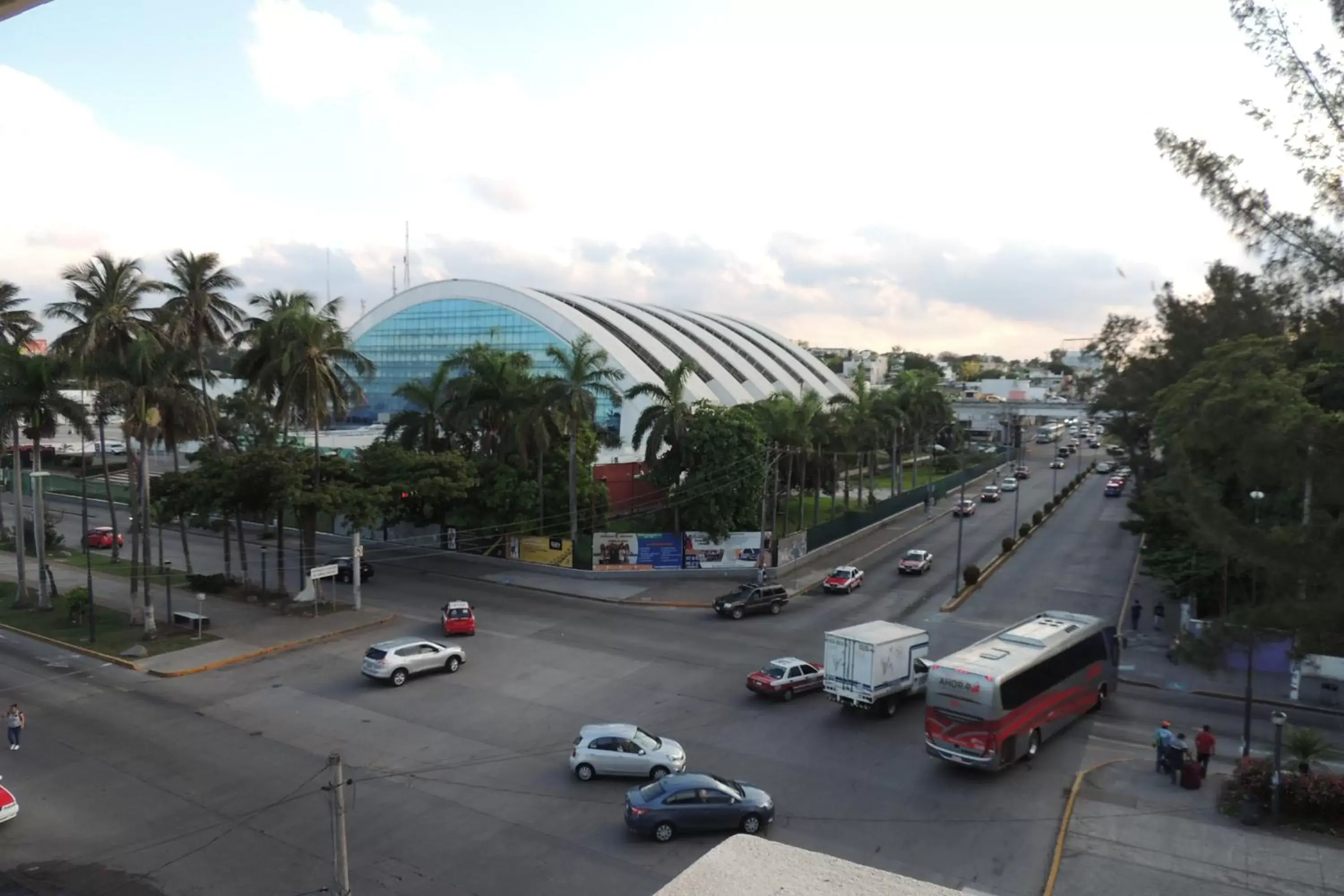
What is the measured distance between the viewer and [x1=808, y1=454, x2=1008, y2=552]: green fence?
49.0m

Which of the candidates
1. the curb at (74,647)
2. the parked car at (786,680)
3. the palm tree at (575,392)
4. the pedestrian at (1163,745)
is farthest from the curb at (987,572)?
the curb at (74,647)

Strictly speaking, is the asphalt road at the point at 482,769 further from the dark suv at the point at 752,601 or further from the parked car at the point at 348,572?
the parked car at the point at 348,572

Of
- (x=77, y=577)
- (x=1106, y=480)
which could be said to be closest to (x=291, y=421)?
(x=77, y=577)

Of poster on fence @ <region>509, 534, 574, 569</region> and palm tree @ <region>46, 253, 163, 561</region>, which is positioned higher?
palm tree @ <region>46, 253, 163, 561</region>

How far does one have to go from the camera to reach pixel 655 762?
1867cm

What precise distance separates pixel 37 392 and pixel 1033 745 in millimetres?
36403

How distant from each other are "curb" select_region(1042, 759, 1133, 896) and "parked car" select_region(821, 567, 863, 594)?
19.3 m

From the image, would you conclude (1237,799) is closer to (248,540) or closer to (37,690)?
(37,690)

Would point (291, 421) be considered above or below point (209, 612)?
above

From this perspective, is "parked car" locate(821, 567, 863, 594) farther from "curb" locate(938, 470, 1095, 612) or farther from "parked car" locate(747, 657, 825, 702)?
"parked car" locate(747, 657, 825, 702)

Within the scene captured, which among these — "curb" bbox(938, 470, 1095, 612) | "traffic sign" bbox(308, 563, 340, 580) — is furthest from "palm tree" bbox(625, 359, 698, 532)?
"traffic sign" bbox(308, 563, 340, 580)

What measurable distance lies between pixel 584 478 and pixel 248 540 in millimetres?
22613

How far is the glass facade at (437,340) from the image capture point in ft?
220

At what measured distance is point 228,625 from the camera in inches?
1278
